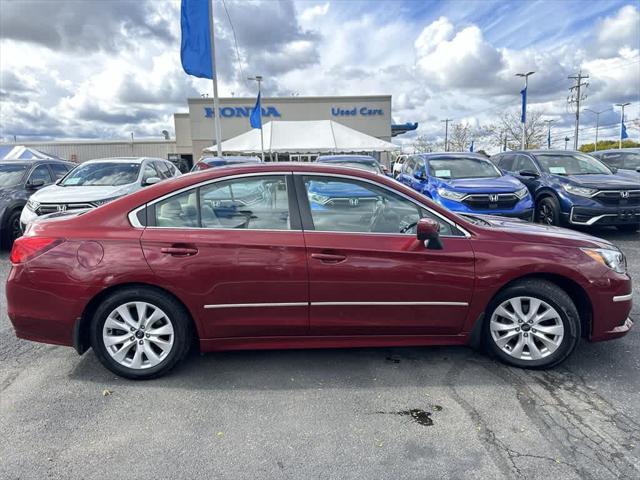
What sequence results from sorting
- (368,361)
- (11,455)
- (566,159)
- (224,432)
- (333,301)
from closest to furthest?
(11,455) < (224,432) < (333,301) < (368,361) < (566,159)

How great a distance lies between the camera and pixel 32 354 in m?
3.70

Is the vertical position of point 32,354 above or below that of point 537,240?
below

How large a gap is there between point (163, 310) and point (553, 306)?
2906 mm

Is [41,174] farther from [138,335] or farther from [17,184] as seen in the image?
[138,335]

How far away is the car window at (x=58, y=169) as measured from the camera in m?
9.51

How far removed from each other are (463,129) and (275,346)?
64525 mm

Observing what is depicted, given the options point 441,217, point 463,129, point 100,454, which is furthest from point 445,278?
point 463,129

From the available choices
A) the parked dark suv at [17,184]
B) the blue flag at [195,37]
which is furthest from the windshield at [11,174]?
the blue flag at [195,37]

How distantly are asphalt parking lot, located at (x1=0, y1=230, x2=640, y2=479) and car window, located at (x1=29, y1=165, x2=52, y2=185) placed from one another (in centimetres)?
638

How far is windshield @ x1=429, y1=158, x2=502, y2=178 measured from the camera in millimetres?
8859

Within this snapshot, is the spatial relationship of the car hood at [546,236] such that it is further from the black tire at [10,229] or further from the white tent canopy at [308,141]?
the white tent canopy at [308,141]

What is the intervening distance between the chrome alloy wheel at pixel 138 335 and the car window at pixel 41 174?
7107 mm

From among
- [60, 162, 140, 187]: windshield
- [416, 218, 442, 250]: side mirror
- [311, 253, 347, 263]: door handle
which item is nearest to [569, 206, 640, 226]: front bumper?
[416, 218, 442, 250]: side mirror

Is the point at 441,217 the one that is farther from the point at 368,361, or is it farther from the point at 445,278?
the point at 368,361
